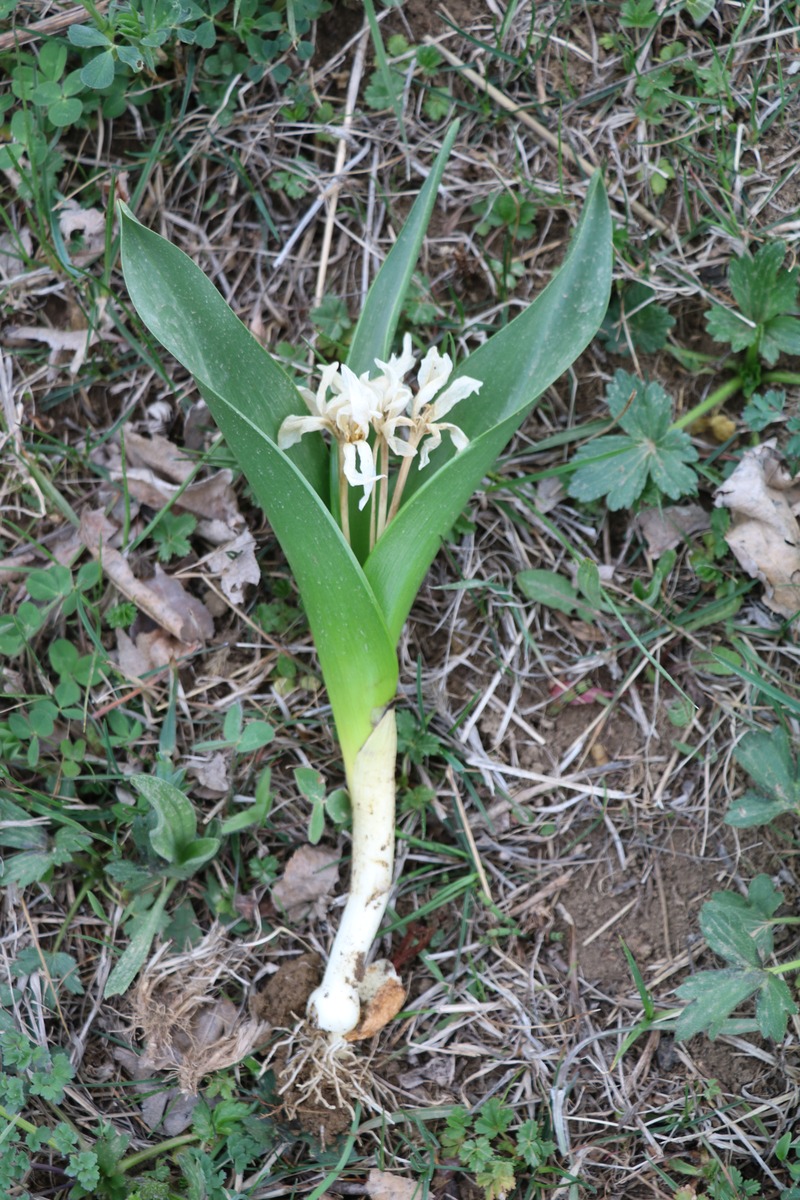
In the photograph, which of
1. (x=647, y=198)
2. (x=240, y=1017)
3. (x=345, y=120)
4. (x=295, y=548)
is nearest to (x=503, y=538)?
(x=295, y=548)

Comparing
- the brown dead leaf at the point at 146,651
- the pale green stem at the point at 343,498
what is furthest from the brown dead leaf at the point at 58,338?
the pale green stem at the point at 343,498

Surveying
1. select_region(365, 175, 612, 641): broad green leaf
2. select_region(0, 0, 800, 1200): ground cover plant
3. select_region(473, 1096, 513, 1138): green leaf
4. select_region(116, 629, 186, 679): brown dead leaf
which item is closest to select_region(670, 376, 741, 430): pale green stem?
select_region(0, 0, 800, 1200): ground cover plant

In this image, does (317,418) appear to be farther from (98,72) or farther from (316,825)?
(98,72)

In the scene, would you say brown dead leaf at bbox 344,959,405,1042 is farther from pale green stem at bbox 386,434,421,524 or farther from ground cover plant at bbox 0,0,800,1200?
pale green stem at bbox 386,434,421,524

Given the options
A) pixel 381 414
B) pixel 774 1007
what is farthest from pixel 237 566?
pixel 774 1007

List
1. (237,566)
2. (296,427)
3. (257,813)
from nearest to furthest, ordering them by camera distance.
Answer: (296,427) < (257,813) < (237,566)

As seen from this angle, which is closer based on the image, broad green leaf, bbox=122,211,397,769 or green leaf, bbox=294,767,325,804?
broad green leaf, bbox=122,211,397,769

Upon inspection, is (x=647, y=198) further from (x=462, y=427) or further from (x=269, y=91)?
(x=269, y=91)
